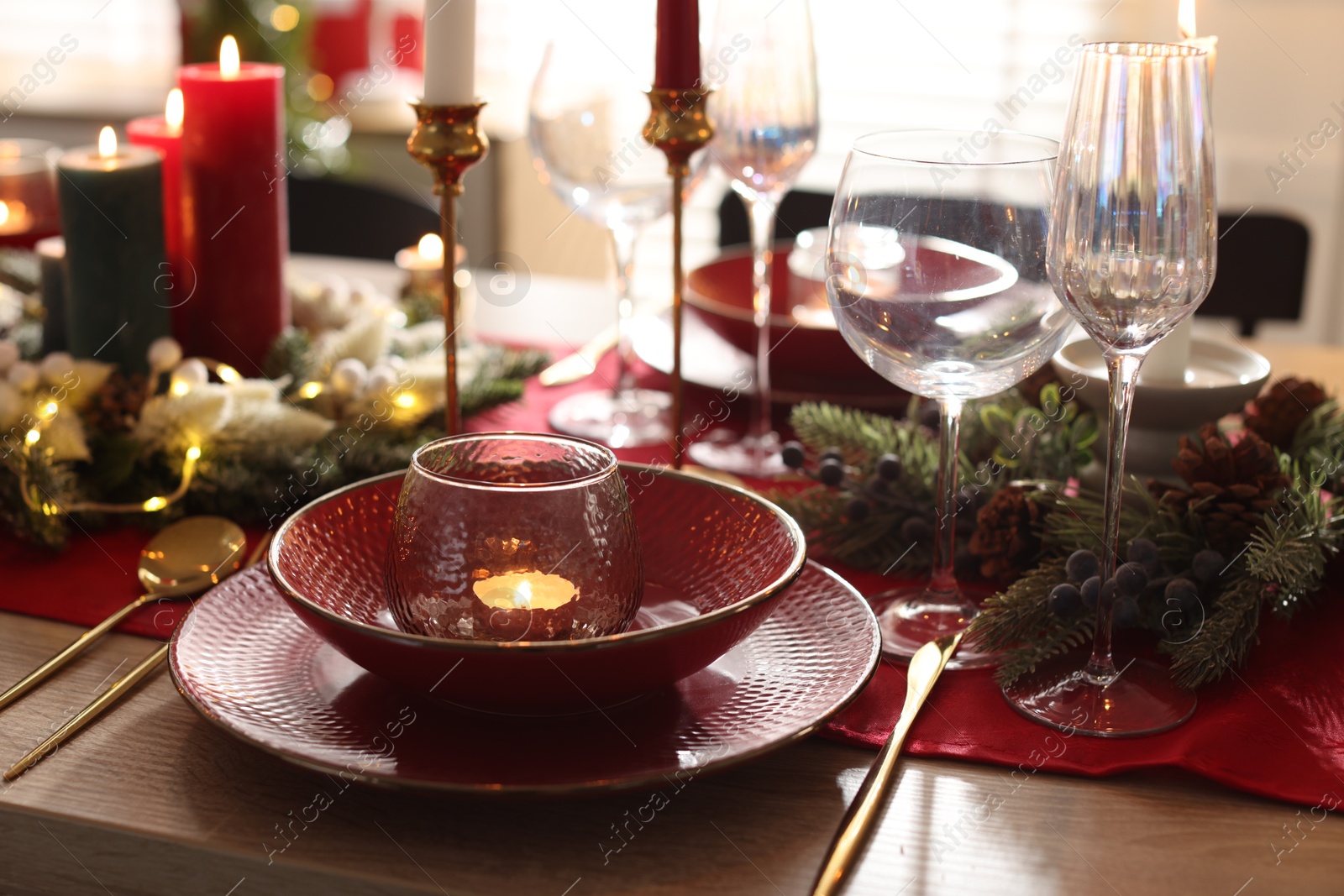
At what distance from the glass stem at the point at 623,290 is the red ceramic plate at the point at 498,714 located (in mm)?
442

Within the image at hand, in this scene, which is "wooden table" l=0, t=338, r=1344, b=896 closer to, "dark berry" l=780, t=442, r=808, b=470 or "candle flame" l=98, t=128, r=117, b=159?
"dark berry" l=780, t=442, r=808, b=470

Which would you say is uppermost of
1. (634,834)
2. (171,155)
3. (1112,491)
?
(171,155)

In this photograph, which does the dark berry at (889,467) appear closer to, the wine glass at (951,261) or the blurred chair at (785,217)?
the wine glass at (951,261)

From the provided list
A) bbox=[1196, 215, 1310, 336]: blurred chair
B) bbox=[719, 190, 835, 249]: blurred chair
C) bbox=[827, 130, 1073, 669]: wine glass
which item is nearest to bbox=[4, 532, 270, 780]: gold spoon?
bbox=[827, 130, 1073, 669]: wine glass

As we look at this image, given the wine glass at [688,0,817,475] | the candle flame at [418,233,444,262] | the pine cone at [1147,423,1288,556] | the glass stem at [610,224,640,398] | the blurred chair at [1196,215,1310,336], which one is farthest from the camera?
the blurred chair at [1196,215,1310,336]

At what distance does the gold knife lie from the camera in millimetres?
1092

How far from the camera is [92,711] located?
0.55 m

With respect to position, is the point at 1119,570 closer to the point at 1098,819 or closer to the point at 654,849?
the point at 1098,819

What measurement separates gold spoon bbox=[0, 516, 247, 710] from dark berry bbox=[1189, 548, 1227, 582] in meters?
0.51

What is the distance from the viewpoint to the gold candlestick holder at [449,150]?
67 cm

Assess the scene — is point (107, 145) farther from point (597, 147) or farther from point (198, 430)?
point (597, 147)

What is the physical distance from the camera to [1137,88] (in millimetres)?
510

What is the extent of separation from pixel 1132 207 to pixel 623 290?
1.86 ft

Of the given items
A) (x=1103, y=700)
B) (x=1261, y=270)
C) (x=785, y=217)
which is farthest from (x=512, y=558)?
(x=1261, y=270)
